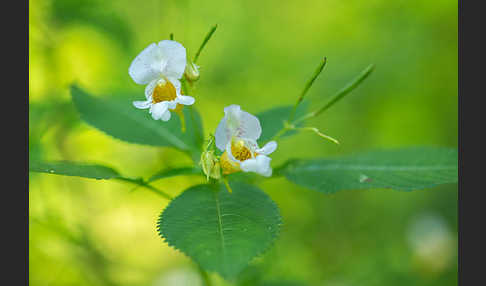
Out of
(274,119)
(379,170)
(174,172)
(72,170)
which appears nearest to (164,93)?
(174,172)

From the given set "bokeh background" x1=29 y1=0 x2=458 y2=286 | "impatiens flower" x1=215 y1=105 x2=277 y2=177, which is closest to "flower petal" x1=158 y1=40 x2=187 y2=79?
"impatiens flower" x1=215 y1=105 x2=277 y2=177

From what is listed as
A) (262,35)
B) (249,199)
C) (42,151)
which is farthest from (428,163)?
(262,35)

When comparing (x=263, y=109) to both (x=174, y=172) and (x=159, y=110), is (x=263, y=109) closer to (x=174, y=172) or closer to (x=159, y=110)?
(x=174, y=172)

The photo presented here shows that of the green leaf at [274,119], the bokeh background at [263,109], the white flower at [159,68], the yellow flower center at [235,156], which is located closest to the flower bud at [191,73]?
the white flower at [159,68]

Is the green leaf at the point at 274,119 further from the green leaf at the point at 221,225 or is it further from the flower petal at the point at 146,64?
the flower petal at the point at 146,64

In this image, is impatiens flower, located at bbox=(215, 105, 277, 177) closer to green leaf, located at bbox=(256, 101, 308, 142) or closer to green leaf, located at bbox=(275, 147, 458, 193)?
green leaf, located at bbox=(275, 147, 458, 193)

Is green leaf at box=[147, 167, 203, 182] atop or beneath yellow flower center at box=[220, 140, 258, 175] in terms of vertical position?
beneath
